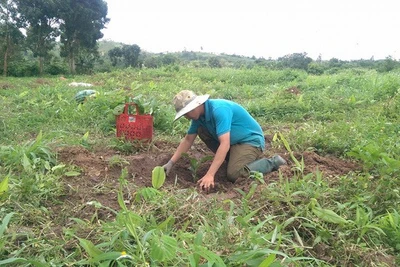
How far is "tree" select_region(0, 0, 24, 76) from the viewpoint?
2023 cm

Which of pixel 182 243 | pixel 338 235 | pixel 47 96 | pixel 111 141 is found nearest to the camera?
pixel 182 243

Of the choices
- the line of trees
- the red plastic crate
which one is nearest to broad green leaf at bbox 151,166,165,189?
the red plastic crate

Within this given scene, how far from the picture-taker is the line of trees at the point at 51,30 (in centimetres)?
2066

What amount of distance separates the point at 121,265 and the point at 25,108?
17.7ft

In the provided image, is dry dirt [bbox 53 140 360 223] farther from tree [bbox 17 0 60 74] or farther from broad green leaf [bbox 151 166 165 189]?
tree [bbox 17 0 60 74]

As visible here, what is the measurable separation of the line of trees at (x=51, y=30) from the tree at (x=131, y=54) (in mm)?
2281

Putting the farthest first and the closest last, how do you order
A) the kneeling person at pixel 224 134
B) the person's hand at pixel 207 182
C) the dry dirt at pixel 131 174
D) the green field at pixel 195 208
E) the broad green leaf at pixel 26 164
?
the kneeling person at pixel 224 134 < the person's hand at pixel 207 182 < the broad green leaf at pixel 26 164 < the dry dirt at pixel 131 174 < the green field at pixel 195 208

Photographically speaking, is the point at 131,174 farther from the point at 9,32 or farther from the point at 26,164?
the point at 9,32

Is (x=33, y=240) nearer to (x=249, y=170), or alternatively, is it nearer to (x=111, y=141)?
(x=249, y=170)

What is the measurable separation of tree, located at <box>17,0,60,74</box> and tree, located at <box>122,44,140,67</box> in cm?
482

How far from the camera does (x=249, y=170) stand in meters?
3.15

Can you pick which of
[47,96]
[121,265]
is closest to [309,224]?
[121,265]

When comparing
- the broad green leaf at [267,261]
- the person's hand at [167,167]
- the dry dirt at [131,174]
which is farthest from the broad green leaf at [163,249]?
the person's hand at [167,167]

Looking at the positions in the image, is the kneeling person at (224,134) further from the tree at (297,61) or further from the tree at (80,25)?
the tree at (297,61)
